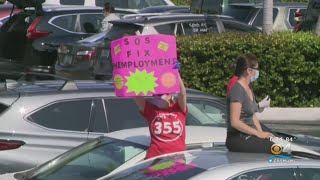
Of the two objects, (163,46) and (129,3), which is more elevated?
(163,46)

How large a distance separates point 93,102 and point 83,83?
28.8 inches

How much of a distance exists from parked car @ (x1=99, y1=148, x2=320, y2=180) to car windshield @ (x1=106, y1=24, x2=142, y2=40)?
31.4 ft

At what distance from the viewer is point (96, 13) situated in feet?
57.6

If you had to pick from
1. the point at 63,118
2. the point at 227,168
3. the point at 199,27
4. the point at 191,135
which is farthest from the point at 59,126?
the point at 199,27

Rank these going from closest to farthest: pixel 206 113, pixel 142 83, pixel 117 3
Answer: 1. pixel 142 83
2. pixel 206 113
3. pixel 117 3

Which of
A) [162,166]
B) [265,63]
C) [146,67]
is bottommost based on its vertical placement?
[265,63]

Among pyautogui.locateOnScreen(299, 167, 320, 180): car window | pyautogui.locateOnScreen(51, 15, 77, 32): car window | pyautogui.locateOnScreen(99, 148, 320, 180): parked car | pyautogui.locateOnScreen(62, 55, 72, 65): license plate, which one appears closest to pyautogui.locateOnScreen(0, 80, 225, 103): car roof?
pyautogui.locateOnScreen(99, 148, 320, 180): parked car

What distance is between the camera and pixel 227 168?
4363 mm

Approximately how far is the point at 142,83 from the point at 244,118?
3.33 feet

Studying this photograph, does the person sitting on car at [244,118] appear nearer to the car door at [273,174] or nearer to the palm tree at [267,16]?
the car door at [273,174]

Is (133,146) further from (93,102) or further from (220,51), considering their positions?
(220,51)

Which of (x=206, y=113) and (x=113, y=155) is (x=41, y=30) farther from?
(x=113, y=155)

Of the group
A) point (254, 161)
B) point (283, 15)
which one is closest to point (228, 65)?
point (283, 15)

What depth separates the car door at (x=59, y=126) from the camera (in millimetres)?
7156
